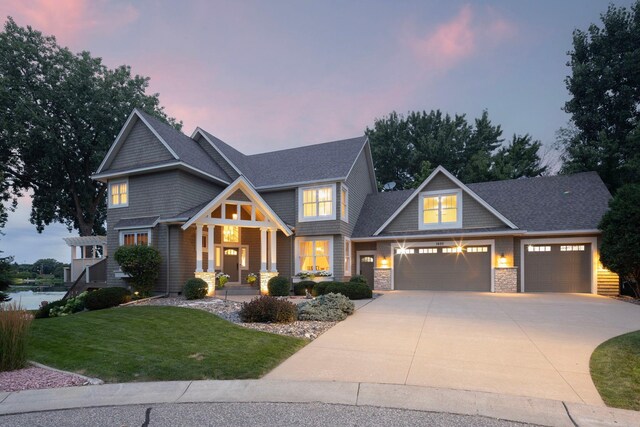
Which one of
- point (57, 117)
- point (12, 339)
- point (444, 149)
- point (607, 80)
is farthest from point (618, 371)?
point (57, 117)

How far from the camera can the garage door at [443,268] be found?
62.8 feet

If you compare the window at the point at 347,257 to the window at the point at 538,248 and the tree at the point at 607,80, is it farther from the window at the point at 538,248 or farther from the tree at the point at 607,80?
the tree at the point at 607,80

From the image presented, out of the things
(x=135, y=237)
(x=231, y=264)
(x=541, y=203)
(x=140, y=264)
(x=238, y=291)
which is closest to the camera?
(x=140, y=264)

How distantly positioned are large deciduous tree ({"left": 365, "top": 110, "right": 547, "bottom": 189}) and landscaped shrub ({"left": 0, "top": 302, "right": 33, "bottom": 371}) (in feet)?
97.5

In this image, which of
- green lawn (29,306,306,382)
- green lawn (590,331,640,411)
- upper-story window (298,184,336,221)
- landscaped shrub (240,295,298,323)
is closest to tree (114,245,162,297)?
green lawn (29,306,306,382)

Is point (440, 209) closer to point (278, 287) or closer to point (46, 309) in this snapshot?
point (278, 287)

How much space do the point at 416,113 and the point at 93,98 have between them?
29.9m

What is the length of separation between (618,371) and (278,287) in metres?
12.7

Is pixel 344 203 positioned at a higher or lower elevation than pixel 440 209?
higher

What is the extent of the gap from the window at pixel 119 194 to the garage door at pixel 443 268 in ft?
48.8

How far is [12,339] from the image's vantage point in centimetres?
637

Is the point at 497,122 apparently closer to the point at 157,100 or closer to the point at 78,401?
the point at 157,100

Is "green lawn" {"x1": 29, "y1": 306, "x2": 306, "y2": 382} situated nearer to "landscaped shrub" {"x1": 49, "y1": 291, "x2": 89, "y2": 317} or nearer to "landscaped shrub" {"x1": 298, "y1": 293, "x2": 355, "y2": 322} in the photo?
"landscaped shrub" {"x1": 298, "y1": 293, "x2": 355, "y2": 322}

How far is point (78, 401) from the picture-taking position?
5.00 metres
